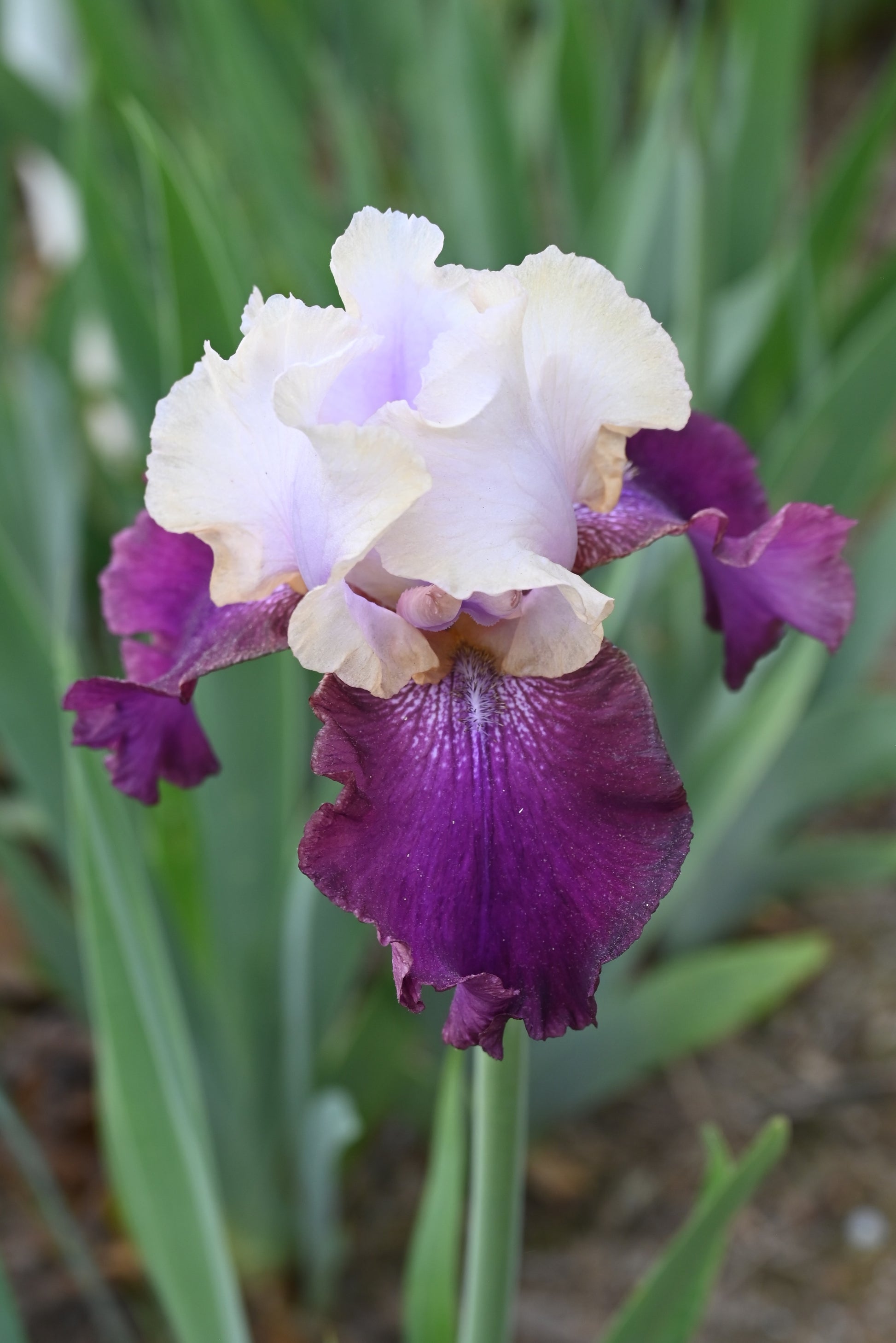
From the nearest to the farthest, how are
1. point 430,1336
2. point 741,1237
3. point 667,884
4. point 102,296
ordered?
point 667,884 < point 430,1336 < point 102,296 < point 741,1237

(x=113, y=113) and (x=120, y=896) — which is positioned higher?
(x=113, y=113)

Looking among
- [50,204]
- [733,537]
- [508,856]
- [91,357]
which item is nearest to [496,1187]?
[508,856]

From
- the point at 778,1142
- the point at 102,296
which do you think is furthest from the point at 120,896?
the point at 102,296

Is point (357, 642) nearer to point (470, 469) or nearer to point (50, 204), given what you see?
point (470, 469)

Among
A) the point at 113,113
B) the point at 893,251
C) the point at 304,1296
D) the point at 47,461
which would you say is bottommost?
the point at 304,1296

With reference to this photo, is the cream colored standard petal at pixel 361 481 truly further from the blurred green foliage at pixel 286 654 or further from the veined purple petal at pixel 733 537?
the blurred green foliage at pixel 286 654

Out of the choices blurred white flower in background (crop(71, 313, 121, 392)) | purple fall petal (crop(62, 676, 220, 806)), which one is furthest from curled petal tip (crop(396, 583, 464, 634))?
blurred white flower in background (crop(71, 313, 121, 392))

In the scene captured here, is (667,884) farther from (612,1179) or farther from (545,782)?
(612,1179)
